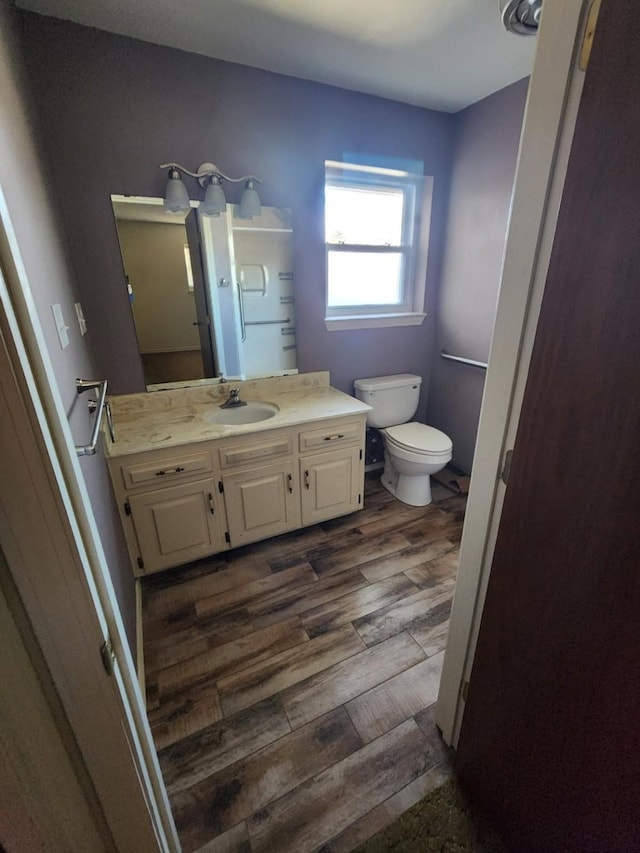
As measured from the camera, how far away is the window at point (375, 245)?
233cm

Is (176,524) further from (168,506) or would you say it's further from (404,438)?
(404,438)

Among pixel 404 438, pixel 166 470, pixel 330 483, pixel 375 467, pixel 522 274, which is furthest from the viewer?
pixel 375 467

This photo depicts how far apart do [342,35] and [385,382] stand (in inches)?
68.8

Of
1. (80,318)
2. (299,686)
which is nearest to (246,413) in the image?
(80,318)

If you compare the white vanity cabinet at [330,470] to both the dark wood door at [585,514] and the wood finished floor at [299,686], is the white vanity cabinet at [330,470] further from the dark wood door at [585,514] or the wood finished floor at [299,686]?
the dark wood door at [585,514]

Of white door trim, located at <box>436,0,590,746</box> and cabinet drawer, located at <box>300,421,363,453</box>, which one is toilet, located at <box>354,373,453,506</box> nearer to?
cabinet drawer, located at <box>300,421,363,453</box>

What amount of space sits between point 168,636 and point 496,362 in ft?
5.55

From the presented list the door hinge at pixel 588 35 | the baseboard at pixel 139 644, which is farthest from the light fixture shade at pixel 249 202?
the baseboard at pixel 139 644

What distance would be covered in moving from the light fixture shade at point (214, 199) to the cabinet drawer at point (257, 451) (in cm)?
122

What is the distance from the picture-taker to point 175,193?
1.75 m

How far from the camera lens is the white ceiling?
1.41m

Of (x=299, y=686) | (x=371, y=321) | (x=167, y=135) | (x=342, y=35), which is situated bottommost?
(x=299, y=686)

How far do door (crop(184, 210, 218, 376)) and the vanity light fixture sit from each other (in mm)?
92

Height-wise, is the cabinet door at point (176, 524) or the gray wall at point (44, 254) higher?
the gray wall at point (44, 254)
